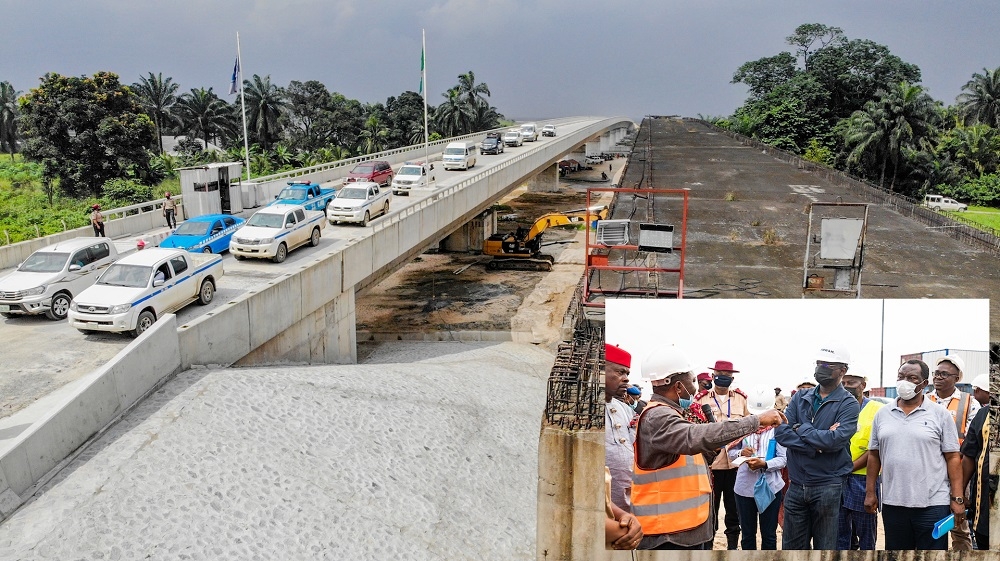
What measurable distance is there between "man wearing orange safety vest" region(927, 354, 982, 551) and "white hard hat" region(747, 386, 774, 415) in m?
2.22

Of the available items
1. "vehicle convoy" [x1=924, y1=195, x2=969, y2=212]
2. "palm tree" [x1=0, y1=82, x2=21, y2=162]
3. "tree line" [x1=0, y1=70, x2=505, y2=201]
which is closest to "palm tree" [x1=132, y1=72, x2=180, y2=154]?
"tree line" [x1=0, y1=70, x2=505, y2=201]

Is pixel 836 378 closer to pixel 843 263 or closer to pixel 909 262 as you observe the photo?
pixel 843 263

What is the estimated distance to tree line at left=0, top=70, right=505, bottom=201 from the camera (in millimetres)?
49562

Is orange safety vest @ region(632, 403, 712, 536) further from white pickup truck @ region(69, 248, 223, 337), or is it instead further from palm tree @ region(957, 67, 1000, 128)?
palm tree @ region(957, 67, 1000, 128)

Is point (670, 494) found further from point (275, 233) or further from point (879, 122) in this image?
point (879, 122)

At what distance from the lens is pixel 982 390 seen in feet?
32.7

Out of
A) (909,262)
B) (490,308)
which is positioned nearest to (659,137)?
(490,308)

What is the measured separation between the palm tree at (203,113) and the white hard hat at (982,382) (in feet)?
264

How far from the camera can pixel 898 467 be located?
9859 millimetres

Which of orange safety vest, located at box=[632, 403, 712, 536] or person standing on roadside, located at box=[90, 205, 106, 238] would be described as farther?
person standing on roadside, located at box=[90, 205, 106, 238]

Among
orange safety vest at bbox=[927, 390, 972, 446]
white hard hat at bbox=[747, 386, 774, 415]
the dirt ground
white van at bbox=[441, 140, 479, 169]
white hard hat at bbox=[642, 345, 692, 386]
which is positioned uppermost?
white van at bbox=[441, 140, 479, 169]

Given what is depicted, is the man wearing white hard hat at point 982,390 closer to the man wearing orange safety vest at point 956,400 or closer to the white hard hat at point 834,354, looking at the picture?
the man wearing orange safety vest at point 956,400

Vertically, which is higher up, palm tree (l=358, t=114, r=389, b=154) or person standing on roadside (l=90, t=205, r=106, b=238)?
palm tree (l=358, t=114, r=389, b=154)

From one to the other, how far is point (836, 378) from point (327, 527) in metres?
9.16
